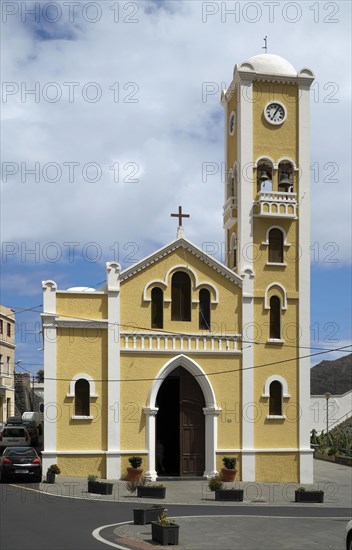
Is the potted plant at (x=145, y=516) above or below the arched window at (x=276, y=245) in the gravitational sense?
below

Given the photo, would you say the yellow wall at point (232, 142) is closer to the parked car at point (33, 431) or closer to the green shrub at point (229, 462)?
the green shrub at point (229, 462)

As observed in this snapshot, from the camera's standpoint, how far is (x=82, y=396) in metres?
35.0

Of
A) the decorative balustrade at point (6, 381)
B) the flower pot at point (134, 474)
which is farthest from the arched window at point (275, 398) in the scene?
the decorative balustrade at point (6, 381)

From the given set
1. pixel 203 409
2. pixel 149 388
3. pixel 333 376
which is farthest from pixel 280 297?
pixel 333 376

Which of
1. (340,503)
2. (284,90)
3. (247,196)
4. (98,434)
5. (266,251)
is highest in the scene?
(284,90)

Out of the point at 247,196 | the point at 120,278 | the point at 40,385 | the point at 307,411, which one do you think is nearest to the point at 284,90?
the point at 247,196

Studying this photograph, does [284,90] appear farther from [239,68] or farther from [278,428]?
[278,428]

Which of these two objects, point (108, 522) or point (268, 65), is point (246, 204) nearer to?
point (268, 65)

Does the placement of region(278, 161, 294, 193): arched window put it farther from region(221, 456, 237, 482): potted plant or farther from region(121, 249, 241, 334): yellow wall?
region(221, 456, 237, 482): potted plant

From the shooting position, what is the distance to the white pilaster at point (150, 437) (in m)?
34.8

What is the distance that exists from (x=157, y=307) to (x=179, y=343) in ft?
5.99

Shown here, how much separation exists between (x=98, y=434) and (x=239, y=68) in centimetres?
1732

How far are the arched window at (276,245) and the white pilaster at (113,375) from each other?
7.49 meters

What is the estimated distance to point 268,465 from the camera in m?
36.3
